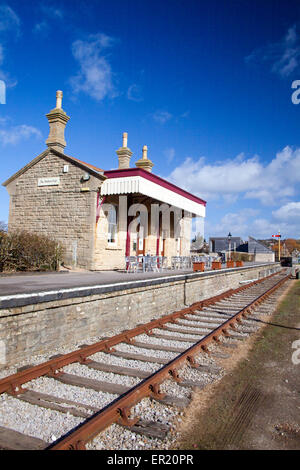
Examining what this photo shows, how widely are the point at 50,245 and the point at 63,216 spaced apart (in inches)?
88.3

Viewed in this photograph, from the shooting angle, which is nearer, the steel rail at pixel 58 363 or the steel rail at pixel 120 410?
the steel rail at pixel 120 410

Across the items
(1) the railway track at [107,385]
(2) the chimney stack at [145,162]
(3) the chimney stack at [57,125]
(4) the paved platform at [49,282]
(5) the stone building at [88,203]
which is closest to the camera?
(1) the railway track at [107,385]

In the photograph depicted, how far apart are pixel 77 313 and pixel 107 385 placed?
2353mm

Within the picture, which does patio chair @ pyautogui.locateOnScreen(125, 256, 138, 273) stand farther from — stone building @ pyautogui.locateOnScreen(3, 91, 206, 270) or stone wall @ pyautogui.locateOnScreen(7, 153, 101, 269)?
stone wall @ pyautogui.locateOnScreen(7, 153, 101, 269)

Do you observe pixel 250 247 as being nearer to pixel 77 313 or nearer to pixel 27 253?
pixel 27 253

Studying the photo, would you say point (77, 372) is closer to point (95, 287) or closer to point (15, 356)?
point (15, 356)

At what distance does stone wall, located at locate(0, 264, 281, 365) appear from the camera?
16.4 ft

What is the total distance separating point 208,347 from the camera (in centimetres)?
603

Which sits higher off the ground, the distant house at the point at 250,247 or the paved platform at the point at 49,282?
the distant house at the point at 250,247

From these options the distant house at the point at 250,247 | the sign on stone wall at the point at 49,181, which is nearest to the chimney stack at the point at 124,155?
the sign on stone wall at the point at 49,181

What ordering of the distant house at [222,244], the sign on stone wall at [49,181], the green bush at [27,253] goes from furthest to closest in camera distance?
the distant house at [222,244]
the sign on stone wall at [49,181]
the green bush at [27,253]

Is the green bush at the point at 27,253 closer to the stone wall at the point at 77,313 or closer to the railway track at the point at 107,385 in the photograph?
the stone wall at the point at 77,313

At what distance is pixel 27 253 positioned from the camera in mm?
11812

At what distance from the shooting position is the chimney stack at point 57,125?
1606 centimetres
